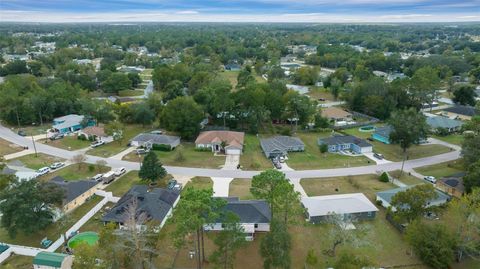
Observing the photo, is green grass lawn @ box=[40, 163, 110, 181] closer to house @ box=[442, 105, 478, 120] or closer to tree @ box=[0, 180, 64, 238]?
tree @ box=[0, 180, 64, 238]

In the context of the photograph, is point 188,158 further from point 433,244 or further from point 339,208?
point 433,244

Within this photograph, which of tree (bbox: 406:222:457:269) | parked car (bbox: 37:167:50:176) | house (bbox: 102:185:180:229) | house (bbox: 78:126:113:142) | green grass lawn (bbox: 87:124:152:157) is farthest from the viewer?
house (bbox: 78:126:113:142)

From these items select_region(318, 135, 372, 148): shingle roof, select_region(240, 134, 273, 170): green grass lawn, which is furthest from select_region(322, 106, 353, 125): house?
select_region(240, 134, 273, 170): green grass lawn

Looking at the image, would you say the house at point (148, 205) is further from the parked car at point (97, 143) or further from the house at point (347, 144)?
the house at point (347, 144)

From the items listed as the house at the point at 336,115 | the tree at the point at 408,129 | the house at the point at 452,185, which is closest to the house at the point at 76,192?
the house at the point at 452,185

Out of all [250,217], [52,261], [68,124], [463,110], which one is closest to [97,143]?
[68,124]
